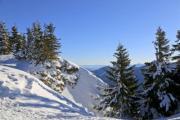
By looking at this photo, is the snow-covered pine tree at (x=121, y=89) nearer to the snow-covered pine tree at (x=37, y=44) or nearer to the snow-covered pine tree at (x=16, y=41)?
the snow-covered pine tree at (x=37, y=44)

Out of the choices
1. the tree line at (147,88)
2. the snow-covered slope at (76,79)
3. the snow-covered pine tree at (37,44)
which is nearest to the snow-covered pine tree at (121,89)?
the tree line at (147,88)

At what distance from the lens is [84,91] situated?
68312mm

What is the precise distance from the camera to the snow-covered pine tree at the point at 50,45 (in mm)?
62062

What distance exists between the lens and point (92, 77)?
75375 millimetres

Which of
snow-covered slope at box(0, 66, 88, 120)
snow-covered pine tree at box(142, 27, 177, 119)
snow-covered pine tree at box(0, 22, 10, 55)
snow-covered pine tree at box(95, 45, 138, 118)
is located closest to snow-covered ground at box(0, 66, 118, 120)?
snow-covered slope at box(0, 66, 88, 120)

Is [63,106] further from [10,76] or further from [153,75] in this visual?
[153,75]

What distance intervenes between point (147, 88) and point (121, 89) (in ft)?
10.7

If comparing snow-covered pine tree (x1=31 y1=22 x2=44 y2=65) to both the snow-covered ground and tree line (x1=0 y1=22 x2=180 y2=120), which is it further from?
the snow-covered ground

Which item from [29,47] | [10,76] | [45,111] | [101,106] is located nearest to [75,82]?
[29,47]

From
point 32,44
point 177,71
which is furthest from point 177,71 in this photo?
point 32,44

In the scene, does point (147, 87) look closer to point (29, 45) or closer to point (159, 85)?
point (159, 85)

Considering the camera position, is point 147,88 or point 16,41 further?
point 16,41

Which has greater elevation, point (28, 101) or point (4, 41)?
point (4, 41)

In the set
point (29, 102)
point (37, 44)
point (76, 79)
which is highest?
point (37, 44)
